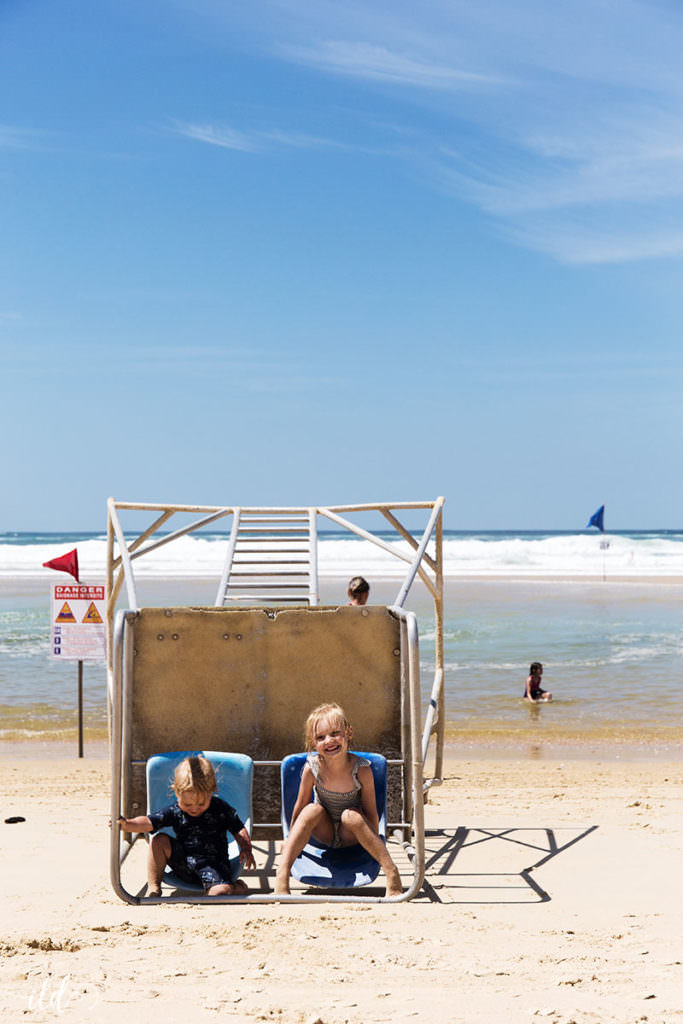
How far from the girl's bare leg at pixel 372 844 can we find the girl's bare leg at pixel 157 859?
0.93 meters

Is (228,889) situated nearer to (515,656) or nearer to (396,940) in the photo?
(396,940)

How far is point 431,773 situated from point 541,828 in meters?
2.05

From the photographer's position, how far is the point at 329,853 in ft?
18.7

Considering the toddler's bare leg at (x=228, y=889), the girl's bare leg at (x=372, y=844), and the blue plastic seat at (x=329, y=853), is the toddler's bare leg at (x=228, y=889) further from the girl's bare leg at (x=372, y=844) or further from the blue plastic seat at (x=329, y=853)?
the girl's bare leg at (x=372, y=844)

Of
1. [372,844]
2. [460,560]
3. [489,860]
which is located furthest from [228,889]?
[460,560]

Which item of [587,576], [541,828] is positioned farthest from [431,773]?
[587,576]

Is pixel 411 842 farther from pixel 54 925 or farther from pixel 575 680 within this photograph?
pixel 575 680

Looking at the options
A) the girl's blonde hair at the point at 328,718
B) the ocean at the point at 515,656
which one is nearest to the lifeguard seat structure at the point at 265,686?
the girl's blonde hair at the point at 328,718

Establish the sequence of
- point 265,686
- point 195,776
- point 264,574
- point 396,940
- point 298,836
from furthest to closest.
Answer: point 264,574
point 265,686
point 298,836
point 195,776
point 396,940

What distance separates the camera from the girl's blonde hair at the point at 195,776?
17.5 feet

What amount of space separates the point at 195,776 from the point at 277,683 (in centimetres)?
100

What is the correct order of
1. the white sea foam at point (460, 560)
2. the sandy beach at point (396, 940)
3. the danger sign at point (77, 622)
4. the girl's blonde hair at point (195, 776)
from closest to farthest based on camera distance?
the sandy beach at point (396, 940)
the girl's blonde hair at point (195, 776)
the danger sign at point (77, 622)
the white sea foam at point (460, 560)

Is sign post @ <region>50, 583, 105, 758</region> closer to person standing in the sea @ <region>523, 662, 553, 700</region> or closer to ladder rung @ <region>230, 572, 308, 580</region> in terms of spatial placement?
ladder rung @ <region>230, 572, 308, 580</region>

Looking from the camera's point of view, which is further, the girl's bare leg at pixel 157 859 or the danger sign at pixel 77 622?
the danger sign at pixel 77 622
